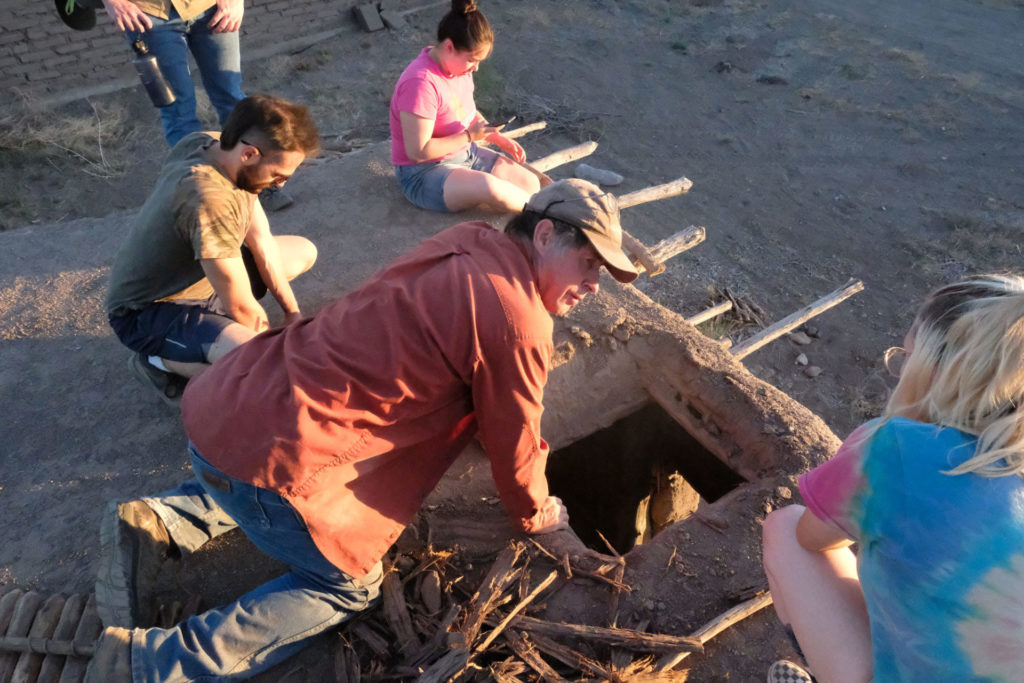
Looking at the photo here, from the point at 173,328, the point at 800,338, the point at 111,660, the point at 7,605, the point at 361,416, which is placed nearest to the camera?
the point at 361,416

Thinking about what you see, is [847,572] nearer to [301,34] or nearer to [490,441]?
[490,441]

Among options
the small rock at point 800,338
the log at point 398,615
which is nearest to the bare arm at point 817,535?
the log at point 398,615

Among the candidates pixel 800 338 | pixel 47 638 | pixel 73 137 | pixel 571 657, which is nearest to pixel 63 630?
pixel 47 638

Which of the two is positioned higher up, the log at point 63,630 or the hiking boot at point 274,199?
the hiking boot at point 274,199

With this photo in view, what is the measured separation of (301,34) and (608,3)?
5235 mm

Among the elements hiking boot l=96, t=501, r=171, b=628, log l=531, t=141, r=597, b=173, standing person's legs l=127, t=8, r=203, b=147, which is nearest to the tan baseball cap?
hiking boot l=96, t=501, r=171, b=628

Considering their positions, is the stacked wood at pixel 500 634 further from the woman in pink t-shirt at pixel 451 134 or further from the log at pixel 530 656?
the woman in pink t-shirt at pixel 451 134

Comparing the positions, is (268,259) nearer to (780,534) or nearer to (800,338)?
(780,534)

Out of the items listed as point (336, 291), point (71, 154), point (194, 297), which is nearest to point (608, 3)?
point (71, 154)

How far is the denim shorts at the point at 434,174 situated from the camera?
4391 millimetres

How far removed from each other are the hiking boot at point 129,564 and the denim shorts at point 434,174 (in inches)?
101

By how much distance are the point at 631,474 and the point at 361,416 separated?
2864 millimetres

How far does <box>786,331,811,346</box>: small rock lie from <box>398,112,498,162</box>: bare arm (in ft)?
11.6

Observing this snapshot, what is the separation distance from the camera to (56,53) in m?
7.20
